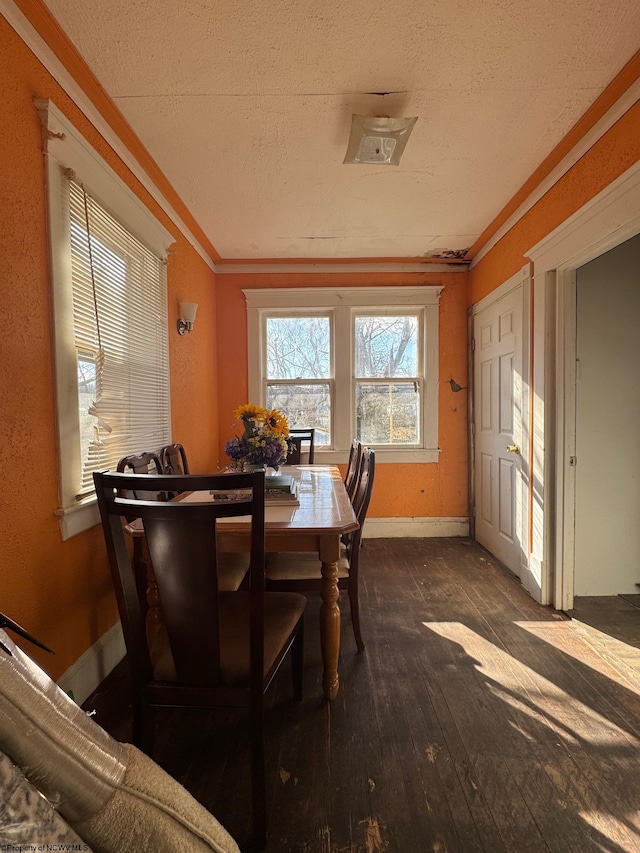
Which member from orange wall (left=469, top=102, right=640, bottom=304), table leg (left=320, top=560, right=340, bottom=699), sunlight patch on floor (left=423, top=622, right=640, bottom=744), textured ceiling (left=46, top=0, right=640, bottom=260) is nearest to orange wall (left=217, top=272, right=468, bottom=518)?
orange wall (left=469, top=102, right=640, bottom=304)

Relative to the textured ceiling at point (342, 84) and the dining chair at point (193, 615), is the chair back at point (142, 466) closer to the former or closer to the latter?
the dining chair at point (193, 615)

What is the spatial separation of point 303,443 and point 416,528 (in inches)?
52.5

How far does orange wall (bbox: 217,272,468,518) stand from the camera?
12.6ft

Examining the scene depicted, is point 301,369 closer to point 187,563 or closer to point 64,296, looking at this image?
point 64,296

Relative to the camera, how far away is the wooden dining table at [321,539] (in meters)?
1.54

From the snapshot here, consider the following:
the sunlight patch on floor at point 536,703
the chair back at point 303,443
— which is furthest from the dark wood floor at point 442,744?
the chair back at point 303,443

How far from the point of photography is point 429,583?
2.82 metres

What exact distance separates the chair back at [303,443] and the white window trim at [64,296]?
1860 millimetres

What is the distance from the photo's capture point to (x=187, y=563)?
109cm

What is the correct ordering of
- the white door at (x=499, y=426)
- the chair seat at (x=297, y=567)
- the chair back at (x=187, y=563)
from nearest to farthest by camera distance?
the chair back at (x=187, y=563) < the chair seat at (x=297, y=567) < the white door at (x=499, y=426)

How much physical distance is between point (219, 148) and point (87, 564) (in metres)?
2.15

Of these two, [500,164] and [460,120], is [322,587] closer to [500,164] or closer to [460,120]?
[460,120]

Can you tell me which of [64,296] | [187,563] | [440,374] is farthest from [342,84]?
[440,374]

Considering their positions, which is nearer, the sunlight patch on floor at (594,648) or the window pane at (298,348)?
the sunlight patch on floor at (594,648)
